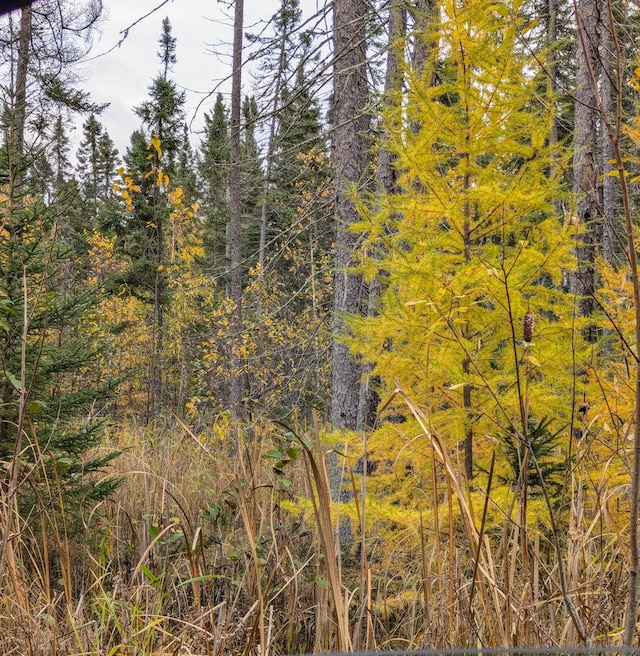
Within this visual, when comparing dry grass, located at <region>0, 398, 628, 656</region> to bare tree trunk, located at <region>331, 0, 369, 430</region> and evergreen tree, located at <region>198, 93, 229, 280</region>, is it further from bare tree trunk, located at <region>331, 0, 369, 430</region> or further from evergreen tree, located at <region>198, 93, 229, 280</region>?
evergreen tree, located at <region>198, 93, 229, 280</region>

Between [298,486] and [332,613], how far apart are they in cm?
370

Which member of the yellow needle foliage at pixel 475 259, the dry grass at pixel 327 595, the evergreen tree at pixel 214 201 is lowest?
the dry grass at pixel 327 595

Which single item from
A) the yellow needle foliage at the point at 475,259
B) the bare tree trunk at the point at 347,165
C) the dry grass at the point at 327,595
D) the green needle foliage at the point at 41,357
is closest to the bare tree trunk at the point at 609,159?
the yellow needle foliage at the point at 475,259

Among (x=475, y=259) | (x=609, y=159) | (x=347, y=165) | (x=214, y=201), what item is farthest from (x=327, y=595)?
(x=214, y=201)

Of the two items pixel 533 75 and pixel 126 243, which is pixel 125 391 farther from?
pixel 533 75

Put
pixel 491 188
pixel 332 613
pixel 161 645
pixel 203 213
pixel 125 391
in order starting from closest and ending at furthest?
pixel 332 613, pixel 161 645, pixel 491 188, pixel 125 391, pixel 203 213

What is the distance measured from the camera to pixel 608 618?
147 cm

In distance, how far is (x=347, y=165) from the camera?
4.91 meters

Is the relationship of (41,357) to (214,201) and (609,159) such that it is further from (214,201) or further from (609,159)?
(214,201)

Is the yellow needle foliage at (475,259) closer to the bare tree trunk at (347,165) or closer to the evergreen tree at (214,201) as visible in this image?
the bare tree trunk at (347,165)

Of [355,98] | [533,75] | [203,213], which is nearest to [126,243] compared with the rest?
[203,213]

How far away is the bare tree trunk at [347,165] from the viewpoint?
4.79 m

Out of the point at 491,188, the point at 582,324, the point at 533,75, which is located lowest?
the point at 582,324

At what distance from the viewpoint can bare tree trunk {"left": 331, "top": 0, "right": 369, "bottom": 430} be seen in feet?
15.7
